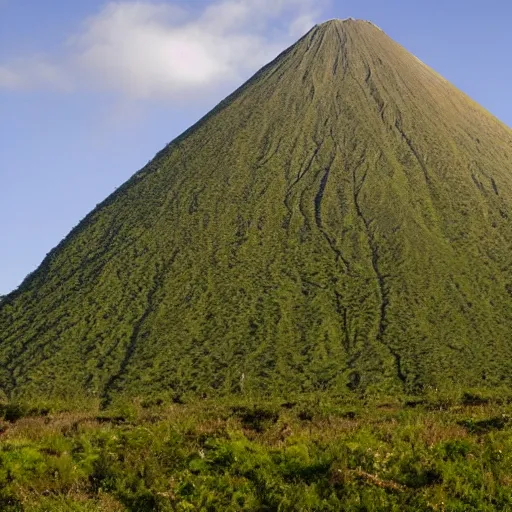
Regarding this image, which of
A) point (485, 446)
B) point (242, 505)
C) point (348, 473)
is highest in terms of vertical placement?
point (242, 505)

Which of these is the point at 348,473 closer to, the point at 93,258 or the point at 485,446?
the point at 485,446

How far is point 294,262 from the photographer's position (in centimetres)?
5966

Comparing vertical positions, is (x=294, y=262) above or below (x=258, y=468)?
above

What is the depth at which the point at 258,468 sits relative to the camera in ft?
47.6

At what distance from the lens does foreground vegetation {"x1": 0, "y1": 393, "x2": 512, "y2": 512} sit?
1313 cm

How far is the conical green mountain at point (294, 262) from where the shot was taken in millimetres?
43719

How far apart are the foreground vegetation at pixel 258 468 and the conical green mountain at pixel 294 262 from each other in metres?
22.7

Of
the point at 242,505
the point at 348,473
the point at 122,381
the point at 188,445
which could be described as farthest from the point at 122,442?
the point at 122,381

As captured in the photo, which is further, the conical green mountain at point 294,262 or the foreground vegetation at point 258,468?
the conical green mountain at point 294,262

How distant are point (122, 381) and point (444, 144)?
6101 cm

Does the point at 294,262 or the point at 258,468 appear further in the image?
the point at 294,262

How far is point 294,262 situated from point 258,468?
4552 centimetres

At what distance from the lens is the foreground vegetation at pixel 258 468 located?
43.1 feet

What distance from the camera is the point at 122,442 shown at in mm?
16531
